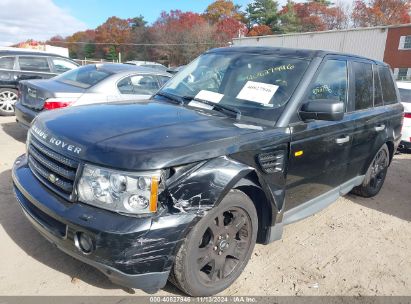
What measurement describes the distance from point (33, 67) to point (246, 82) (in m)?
7.99

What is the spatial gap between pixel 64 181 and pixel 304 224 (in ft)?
9.27

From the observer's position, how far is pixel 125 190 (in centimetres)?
232

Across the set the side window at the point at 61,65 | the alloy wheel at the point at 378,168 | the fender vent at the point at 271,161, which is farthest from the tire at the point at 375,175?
the side window at the point at 61,65

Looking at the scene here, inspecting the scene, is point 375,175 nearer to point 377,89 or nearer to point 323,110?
point 377,89

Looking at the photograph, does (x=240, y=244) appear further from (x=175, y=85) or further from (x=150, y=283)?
(x=175, y=85)

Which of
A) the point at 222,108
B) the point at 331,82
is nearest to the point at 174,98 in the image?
the point at 222,108

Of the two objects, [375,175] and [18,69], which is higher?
[18,69]

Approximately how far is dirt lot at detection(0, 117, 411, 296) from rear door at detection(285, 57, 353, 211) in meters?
0.54

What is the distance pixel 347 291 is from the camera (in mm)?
3105

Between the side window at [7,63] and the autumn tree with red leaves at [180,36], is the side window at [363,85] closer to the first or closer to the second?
the side window at [7,63]

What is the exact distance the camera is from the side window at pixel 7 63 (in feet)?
30.1

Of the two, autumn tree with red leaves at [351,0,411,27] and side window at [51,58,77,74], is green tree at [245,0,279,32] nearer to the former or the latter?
autumn tree with red leaves at [351,0,411,27]

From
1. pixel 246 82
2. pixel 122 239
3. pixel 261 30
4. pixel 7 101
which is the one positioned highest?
pixel 261 30

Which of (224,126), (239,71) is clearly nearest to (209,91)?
(239,71)
